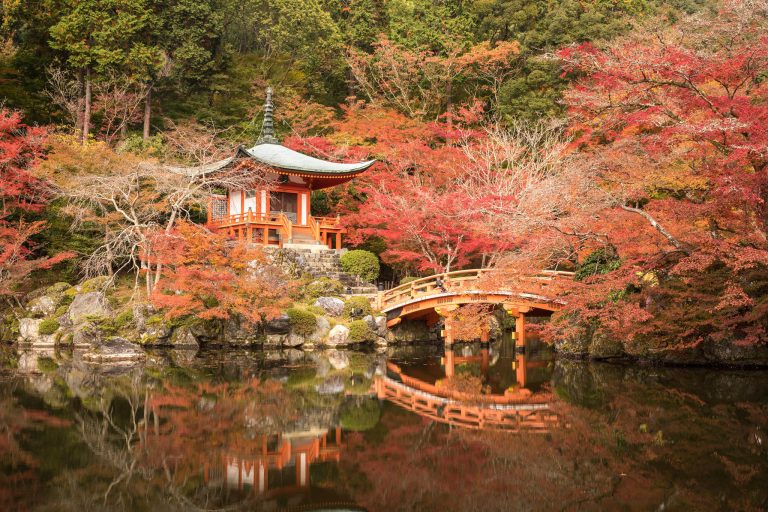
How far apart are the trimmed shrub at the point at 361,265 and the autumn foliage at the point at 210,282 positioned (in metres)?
3.99

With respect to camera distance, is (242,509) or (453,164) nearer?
(242,509)

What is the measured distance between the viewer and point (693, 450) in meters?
7.80

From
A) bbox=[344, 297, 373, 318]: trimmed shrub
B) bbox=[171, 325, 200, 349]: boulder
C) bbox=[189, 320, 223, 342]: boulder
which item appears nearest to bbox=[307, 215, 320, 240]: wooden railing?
bbox=[344, 297, 373, 318]: trimmed shrub

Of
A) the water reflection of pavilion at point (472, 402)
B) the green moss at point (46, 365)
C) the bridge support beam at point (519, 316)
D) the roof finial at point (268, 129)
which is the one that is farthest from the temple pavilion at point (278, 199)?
the water reflection of pavilion at point (472, 402)

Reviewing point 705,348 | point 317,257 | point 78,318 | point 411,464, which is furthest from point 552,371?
point 78,318

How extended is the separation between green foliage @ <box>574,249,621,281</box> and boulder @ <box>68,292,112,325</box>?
39.5 feet

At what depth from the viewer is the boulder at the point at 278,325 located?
60.4 ft

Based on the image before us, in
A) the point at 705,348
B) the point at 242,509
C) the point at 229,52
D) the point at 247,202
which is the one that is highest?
the point at 229,52

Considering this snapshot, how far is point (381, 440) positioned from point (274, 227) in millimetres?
15507

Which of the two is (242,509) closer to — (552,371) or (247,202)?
(552,371)

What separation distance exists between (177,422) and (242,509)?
3432mm

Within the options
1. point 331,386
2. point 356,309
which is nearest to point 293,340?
point 356,309

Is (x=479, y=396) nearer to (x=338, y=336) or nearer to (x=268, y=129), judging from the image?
Result: (x=338, y=336)

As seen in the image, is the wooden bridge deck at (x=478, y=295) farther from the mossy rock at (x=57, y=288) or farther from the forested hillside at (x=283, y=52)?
the forested hillside at (x=283, y=52)
